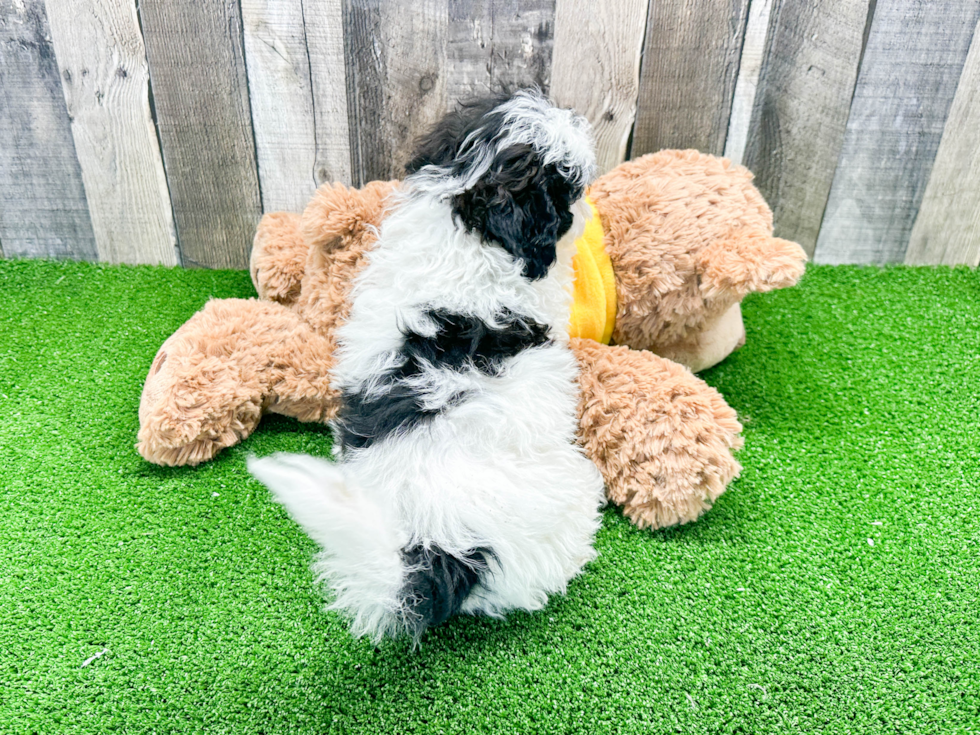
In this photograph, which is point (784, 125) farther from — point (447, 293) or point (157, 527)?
point (157, 527)

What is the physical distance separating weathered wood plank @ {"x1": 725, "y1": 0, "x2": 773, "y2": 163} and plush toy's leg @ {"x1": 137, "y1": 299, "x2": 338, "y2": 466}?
1105mm

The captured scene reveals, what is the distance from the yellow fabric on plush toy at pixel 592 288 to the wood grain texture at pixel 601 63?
365mm

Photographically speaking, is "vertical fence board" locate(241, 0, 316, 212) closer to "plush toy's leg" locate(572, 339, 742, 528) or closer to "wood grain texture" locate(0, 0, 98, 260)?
"wood grain texture" locate(0, 0, 98, 260)

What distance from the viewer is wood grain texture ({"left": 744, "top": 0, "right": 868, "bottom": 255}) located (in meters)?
1.54

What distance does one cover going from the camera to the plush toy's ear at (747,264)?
1.19 metres

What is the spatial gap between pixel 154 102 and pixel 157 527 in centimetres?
102

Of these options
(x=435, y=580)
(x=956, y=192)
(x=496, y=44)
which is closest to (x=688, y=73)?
Result: (x=496, y=44)

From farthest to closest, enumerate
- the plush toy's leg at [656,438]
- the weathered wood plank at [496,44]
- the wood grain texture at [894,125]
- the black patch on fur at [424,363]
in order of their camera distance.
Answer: the wood grain texture at [894,125] → the weathered wood plank at [496,44] → the plush toy's leg at [656,438] → the black patch on fur at [424,363]

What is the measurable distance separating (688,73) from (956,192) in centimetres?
84

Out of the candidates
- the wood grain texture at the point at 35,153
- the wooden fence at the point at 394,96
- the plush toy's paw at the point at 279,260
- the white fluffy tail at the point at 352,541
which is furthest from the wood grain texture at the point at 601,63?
the wood grain texture at the point at 35,153

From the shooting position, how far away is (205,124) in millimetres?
1568

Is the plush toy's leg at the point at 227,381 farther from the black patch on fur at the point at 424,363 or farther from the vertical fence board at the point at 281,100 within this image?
the vertical fence board at the point at 281,100

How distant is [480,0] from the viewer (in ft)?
4.71

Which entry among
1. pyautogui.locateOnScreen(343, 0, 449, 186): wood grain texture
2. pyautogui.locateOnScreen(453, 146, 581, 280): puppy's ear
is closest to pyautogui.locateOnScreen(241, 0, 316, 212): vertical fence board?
pyautogui.locateOnScreen(343, 0, 449, 186): wood grain texture
